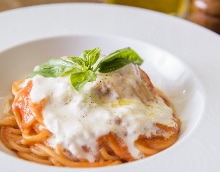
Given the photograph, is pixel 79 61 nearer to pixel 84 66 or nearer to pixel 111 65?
pixel 84 66

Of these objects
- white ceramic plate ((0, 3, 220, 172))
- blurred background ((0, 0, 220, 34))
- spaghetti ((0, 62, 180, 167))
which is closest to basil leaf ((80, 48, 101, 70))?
spaghetti ((0, 62, 180, 167))

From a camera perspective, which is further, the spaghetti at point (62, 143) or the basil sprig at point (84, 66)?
the basil sprig at point (84, 66)

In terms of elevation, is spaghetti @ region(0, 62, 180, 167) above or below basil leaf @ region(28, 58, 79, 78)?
below

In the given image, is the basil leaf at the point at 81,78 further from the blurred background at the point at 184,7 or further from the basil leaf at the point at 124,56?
the blurred background at the point at 184,7

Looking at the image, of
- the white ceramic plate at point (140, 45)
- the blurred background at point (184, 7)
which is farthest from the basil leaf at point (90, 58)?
the blurred background at point (184, 7)

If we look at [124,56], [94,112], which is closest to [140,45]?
[124,56]

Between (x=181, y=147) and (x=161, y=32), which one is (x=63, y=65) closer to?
(x=181, y=147)

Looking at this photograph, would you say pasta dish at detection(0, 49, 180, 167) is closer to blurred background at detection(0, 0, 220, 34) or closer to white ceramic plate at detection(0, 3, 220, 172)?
white ceramic plate at detection(0, 3, 220, 172)
